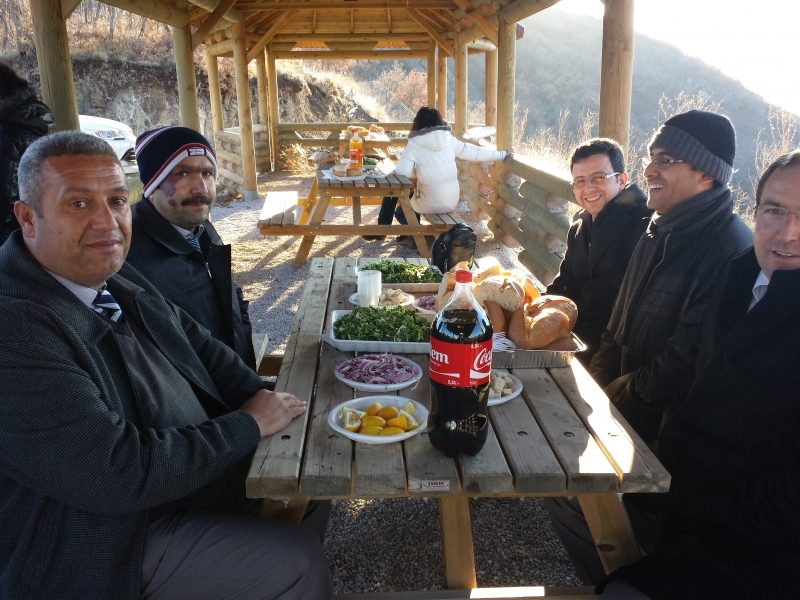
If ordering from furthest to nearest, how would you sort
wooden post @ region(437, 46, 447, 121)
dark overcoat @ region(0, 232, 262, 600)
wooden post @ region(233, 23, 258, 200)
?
wooden post @ region(437, 46, 447, 121), wooden post @ region(233, 23, 258, 200), dark overcoat @ region(0, 232, 262, 600)

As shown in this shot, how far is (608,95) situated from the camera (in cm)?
422

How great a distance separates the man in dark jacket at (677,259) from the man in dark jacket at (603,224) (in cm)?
50

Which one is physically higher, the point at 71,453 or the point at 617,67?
the point at 617,67

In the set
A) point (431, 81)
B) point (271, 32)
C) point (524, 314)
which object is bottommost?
point (524, 314)

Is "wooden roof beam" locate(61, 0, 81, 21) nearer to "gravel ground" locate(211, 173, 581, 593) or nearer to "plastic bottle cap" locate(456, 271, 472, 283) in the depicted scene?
"gravel ground" locate(211, 173, 581, 593)

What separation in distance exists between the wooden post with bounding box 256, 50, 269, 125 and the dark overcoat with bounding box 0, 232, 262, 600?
1388 cm

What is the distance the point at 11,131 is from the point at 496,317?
10.9 ft

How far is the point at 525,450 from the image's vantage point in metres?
1.67

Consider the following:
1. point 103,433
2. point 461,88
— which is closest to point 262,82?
point 461,88

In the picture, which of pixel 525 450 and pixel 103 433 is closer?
pixel 103 433

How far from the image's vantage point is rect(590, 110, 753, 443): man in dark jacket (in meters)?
2.31

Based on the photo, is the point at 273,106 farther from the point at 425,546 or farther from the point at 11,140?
the point at 425,546

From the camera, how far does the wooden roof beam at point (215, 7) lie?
28.0ft

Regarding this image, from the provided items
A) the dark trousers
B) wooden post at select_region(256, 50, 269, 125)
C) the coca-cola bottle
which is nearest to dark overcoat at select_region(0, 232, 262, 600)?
the coca-cola bottle
